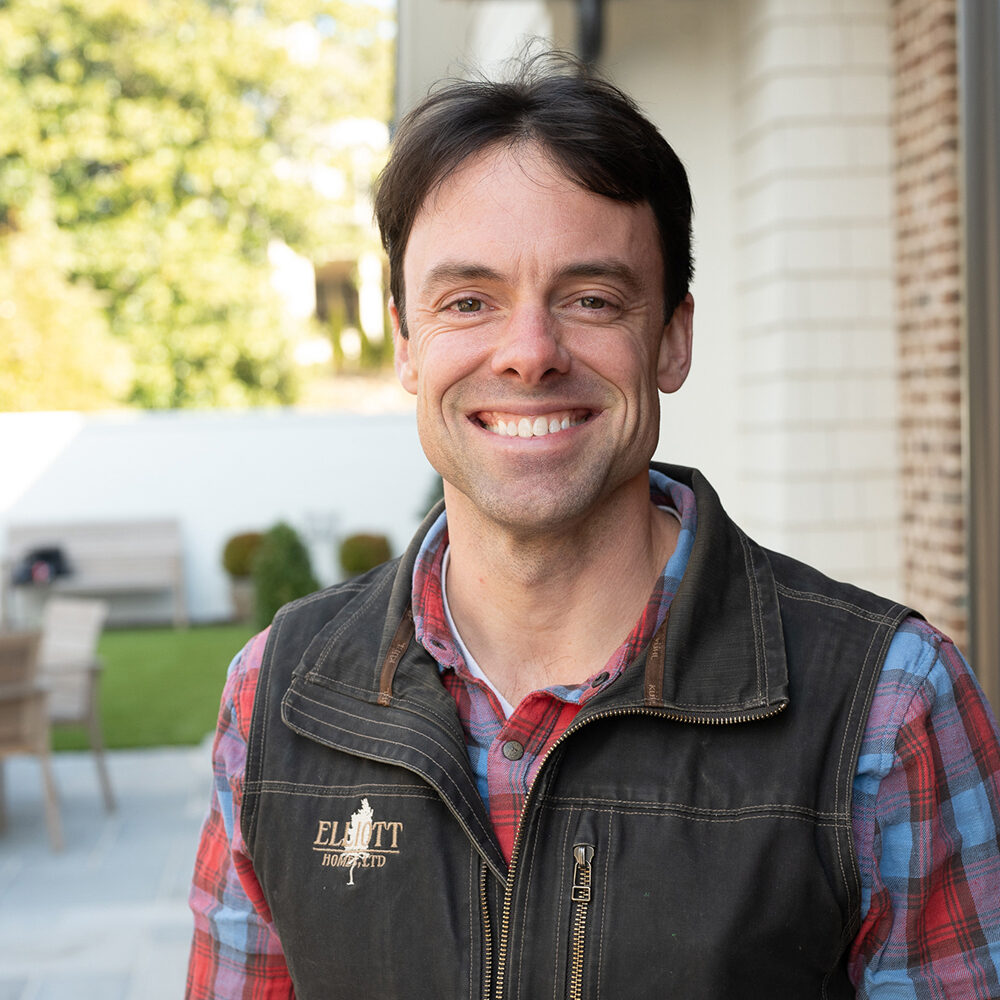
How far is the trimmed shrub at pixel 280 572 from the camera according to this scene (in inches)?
277

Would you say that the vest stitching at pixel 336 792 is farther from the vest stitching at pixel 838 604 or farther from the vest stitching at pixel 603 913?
the vest stitching at pixel 838 604

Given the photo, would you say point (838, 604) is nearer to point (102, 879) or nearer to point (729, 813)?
point (729, 813)

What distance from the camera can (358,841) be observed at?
1404 millimetres

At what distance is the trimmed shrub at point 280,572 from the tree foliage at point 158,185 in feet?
38.3

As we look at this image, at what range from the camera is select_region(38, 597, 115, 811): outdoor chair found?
22.1 ft

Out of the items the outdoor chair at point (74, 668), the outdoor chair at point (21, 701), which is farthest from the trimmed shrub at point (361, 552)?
the outdoor chair at point (21, 701)

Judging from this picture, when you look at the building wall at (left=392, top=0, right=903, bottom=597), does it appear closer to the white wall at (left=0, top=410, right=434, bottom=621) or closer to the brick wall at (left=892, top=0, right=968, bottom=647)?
the brick wall at (left=892, top=0, right=968, bottom=647)

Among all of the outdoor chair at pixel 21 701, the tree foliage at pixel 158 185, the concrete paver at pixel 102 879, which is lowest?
the concrete paver at pixel 102 879

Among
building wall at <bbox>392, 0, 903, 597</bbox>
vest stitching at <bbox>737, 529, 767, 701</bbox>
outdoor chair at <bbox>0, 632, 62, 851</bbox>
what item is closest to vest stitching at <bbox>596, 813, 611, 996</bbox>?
vest stitching at <bbox>737, 529, 767, 701</bbox>

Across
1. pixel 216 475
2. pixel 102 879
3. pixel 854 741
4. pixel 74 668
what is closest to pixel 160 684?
pixel 74 668

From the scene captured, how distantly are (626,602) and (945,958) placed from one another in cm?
49

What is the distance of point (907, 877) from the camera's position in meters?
1.29

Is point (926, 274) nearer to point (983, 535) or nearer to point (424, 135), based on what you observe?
point (983, 535)

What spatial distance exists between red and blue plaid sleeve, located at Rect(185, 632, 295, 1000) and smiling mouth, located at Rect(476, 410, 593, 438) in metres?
0.41
